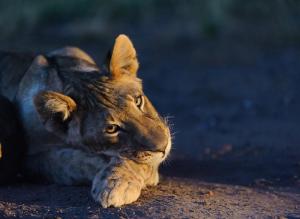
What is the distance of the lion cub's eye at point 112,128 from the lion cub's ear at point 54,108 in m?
0.30

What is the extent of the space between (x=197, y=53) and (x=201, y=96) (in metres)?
1.93

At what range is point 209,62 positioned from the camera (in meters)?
10.4

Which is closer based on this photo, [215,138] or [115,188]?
[115,188]

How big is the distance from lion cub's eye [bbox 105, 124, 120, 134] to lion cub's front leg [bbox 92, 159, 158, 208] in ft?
0.62

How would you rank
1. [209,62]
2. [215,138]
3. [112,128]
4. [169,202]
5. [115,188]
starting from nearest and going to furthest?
[115,188], [169,202], [112,128], [215,138], [209,62]

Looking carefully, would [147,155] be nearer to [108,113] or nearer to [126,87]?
[108,113]

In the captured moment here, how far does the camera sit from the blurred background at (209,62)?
22.9 feet

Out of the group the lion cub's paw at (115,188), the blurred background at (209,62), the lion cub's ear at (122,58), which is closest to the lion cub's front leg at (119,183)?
the lion cub's paw at (115,188)

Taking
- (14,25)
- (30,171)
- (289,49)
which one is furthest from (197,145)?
(14,25)

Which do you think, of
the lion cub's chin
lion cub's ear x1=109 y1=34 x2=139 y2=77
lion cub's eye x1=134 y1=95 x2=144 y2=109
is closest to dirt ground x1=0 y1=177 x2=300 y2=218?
the lion cub's chin

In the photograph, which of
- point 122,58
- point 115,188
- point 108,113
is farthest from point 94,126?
point 122,58

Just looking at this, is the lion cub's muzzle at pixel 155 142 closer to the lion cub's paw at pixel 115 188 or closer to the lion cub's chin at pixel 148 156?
the lion cub's chin at pixel 148 156

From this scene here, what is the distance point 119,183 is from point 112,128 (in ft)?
1.24

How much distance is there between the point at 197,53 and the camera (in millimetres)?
10969
